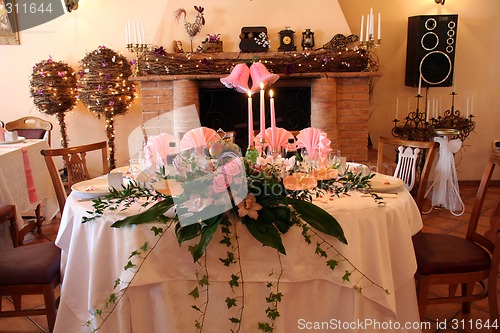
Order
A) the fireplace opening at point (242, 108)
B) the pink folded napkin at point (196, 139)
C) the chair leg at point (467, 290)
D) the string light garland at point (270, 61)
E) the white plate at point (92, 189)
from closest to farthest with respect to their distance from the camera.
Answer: the pink folded napkin at point (196, 139) → the white plate at point (92, 189) → the chair leg at point (467, 290) → the string light garland at point (270, 61) → the fireplace opening at point (242, 108)

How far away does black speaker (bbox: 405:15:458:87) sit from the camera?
410 cm

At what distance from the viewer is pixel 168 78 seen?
411 centimetres

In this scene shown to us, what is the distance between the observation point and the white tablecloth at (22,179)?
2.91 metres

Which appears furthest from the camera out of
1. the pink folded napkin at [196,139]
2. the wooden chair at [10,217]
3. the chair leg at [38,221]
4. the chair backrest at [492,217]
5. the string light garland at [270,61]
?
the string light garland at [270,61]

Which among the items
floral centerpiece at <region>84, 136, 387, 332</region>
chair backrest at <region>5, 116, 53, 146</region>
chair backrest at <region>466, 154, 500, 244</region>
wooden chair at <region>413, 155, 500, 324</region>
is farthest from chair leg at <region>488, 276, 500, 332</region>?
chair backrest at <region>5, 116, 53, 146</region>

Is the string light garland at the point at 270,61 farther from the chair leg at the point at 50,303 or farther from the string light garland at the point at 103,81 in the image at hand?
the chair leg at the point at 50,303

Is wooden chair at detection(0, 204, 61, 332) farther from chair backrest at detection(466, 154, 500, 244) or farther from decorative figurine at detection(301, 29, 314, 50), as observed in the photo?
decorative figurine at detection(301, 29, 314, 50)

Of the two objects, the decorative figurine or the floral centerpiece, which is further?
the decorative figurine

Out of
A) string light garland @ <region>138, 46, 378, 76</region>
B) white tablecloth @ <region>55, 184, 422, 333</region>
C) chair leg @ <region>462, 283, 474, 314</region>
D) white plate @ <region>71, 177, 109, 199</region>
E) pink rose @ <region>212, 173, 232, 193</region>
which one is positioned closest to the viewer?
pink rose @ <region>212, 173, 232, 193</region>

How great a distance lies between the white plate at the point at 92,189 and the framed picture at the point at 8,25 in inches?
134

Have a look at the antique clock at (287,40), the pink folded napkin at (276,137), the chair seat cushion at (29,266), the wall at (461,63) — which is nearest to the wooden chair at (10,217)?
the chair seat cushion at (29,266)

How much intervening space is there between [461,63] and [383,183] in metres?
3.30

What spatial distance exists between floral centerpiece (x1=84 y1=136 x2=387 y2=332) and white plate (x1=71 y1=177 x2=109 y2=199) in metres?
0.17

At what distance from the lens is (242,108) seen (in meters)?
4.45
